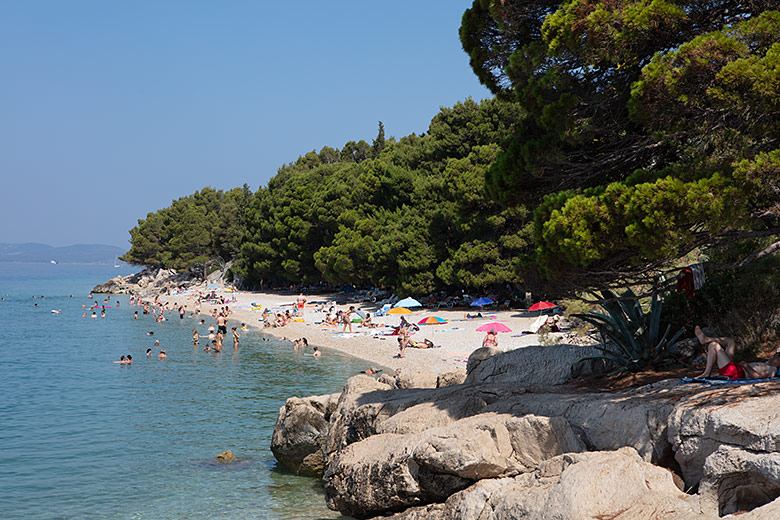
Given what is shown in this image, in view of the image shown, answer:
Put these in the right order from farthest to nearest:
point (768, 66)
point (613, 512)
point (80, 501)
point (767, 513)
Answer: point (80, 501) < point (768, 66) < point (613, 512) < point (767, 513)

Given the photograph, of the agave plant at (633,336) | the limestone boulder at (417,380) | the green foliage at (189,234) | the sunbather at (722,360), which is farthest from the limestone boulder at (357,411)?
the green foliage at (189,234)

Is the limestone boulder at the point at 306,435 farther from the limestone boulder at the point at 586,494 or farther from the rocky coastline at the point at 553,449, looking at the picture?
the limestone boulder at the point at 586,494

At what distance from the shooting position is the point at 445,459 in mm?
9102

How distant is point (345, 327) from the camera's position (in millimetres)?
40781

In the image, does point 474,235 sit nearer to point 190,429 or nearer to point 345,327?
point 345,327

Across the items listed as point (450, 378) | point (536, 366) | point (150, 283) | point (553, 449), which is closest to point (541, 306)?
point (450, 378)

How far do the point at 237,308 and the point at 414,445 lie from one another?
55367 millimetres

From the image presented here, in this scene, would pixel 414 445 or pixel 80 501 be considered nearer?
pixel 414 445

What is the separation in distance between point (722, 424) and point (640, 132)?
4632 mm

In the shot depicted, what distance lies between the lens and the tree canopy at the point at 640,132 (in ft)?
26.9

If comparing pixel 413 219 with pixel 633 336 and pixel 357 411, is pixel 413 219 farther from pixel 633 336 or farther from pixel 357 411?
pixel 633 336

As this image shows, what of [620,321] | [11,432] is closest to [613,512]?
[620,321]

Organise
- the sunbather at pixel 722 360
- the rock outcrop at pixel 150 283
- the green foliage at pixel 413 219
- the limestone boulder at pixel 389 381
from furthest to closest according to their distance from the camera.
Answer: the rock outcrop at pixel 150 283 < the green foliage at pixel 413 219 < the limestone boulder at pixel 389 381 < the sunbather at pixel 722 360

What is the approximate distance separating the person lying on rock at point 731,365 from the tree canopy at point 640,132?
1.37m
